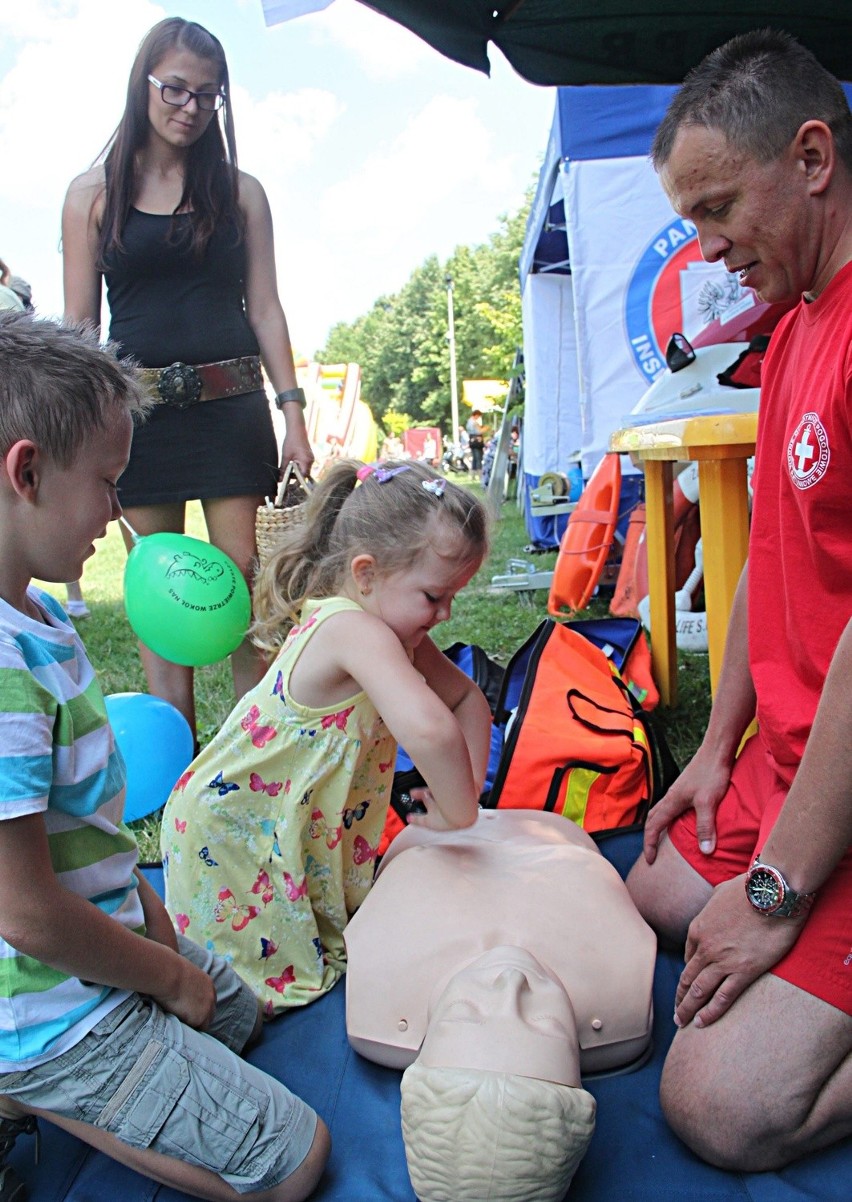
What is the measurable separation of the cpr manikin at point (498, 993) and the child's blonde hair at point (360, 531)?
515 mm

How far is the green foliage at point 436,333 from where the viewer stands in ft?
134

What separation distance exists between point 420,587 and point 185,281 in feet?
4.25

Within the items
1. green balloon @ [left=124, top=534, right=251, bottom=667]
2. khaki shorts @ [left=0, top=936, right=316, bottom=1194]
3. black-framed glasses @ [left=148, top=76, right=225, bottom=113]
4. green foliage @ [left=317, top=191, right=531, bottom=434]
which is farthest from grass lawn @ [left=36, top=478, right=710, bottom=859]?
green foliage @ [left=317, top=191, right=531, bottom=434]

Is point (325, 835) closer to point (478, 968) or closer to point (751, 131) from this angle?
point (478, 968)

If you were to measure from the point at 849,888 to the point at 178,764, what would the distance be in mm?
1691

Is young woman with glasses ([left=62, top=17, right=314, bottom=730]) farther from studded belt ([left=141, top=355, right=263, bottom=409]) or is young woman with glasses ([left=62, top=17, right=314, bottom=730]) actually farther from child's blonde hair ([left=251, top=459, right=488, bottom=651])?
child's blonde hair ([left=251, top=459, right=488, bottom=651])

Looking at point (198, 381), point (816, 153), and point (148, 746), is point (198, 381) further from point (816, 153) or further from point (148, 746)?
point (816, 153)

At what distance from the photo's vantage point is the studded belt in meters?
2.45

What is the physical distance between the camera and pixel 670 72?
94.0 inches

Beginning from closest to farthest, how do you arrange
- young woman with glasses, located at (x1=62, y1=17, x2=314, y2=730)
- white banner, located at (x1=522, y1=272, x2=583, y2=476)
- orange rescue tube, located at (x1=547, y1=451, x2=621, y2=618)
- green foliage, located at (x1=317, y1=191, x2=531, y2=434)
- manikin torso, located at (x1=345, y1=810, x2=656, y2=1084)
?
1. manikin torso, located at (x1=345, y1=810, x2=656, y2=1084)
2. young woman with glasses, located at (x1=62, y1=17, x2=314, y2=730)
3. orange rescue tube, located at (x1=547, y1=451, x2=621, y2=618)
4. white banner, located at (x1=522, y1=272, x2=583, y2=476)
5. green foliage, located at (x1=317, y1=191, x2=531, y2=434)

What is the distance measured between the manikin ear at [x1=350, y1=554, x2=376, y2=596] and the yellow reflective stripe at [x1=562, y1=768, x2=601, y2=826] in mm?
834

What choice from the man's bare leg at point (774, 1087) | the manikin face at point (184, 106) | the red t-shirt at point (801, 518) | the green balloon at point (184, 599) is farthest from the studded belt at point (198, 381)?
the man's bare leg at point (774, 1087)

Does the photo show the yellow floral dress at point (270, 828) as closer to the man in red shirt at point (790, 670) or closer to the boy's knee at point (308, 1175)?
the boy's knee at point (308, 1175)

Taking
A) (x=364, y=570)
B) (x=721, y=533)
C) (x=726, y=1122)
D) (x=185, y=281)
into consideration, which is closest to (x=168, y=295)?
(x=185, y=281)
